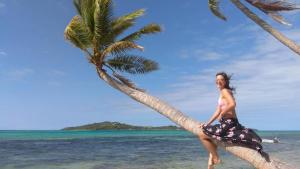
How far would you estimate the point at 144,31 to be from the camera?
1090 cm

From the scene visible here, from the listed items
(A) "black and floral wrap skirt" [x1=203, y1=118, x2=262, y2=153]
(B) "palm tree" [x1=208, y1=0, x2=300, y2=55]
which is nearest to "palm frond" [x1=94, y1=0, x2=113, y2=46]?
(B) "palm tree" [x1=208, y1=0, x2=300, y2=55]

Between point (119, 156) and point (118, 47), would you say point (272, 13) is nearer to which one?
point (118, 47)

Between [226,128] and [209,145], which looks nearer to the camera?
[226,128]

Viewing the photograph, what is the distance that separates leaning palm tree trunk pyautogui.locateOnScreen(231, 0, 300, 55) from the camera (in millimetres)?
8891

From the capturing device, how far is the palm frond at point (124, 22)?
1082 centimetres

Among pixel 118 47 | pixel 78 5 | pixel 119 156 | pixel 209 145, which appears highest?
pixel 78 5

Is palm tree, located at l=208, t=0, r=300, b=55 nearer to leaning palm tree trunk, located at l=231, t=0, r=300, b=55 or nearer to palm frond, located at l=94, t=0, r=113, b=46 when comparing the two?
leaning palm tree trunk, located at l=231, t=0, r=300, b=55

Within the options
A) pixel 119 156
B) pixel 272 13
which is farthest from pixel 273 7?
pixel 119 156

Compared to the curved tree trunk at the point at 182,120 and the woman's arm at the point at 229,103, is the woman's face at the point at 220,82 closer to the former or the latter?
the woman's arm at the point at 229,103

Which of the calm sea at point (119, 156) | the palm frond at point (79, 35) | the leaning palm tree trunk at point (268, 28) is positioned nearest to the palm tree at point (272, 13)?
the leaning palm tree trunk at point (268, 28)

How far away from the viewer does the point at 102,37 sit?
1058cm

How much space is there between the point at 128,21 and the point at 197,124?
4.87 m

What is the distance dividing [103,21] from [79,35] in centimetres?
81

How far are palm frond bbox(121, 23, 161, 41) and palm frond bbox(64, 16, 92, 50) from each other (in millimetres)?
967
